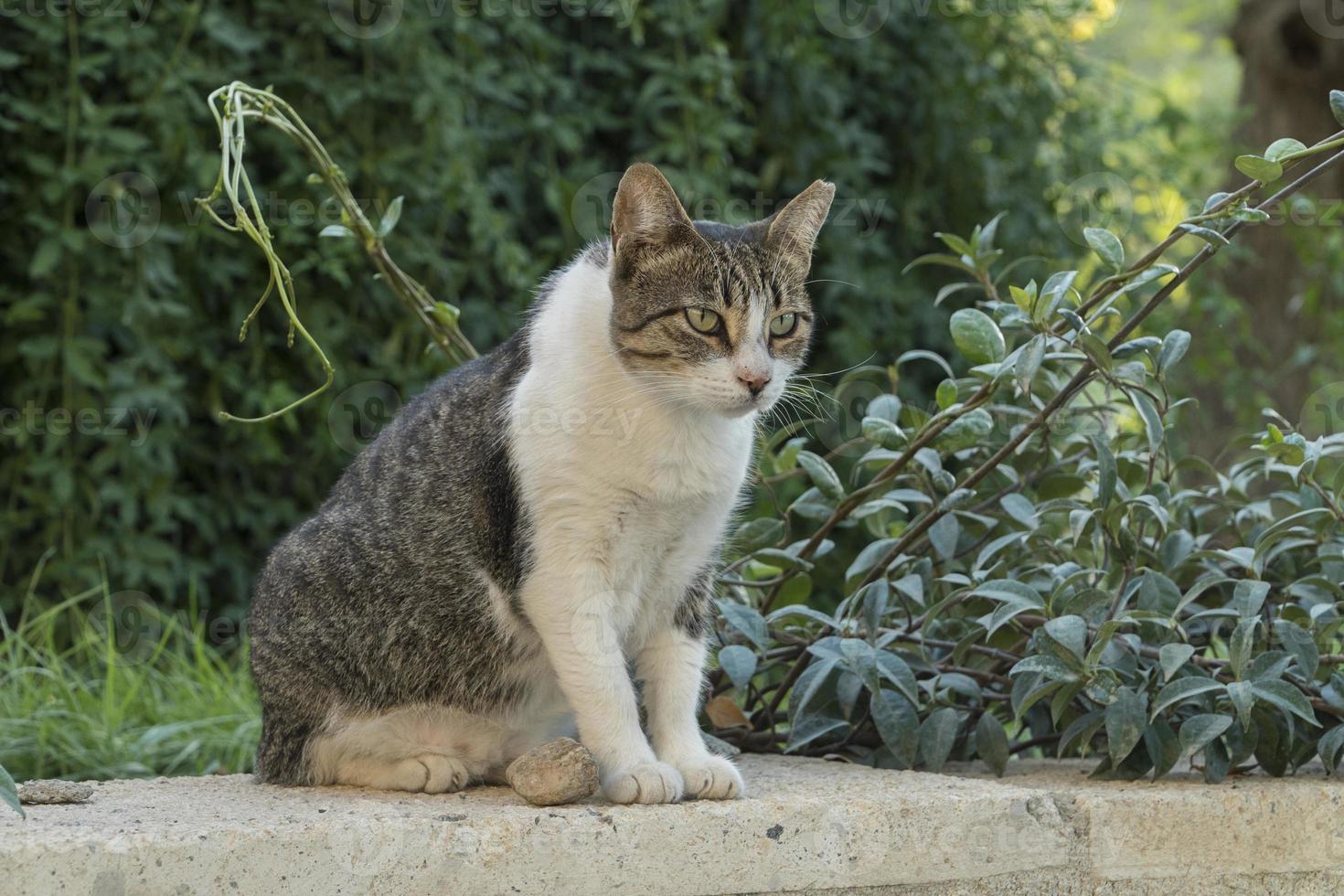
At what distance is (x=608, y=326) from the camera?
2422 millimetres

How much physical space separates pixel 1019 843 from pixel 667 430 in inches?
36.3

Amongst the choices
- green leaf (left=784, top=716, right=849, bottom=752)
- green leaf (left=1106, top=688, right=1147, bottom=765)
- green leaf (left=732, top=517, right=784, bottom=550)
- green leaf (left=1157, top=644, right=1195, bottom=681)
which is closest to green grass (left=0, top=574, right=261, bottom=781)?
green leaf (left=732, top=517, right=784, bottom=550)

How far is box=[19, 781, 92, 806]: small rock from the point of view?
90.4 inches

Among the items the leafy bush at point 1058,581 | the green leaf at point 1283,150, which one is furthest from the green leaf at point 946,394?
the green leaf at point 1283,150

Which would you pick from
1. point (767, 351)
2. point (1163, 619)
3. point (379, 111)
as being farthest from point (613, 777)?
point (379, 111)

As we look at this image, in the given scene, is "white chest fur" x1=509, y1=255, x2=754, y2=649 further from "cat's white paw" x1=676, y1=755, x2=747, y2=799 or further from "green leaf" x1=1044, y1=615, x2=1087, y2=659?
"green leaf" x1=1044, y1=615, x2=1087, y2=659

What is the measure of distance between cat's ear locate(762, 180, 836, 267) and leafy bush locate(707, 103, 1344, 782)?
0.36 meters

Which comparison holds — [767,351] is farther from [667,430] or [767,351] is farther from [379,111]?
[379,111]

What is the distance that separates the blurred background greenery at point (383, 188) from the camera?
3922mm

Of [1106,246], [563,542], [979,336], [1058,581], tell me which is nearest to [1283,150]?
[1106,246]

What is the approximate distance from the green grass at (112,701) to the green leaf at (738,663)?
1.35 m

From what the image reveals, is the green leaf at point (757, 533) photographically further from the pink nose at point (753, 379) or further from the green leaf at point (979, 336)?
the pink nose at point (753, 379)

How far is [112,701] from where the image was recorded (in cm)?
344

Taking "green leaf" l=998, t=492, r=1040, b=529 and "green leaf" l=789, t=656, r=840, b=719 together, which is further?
"green leaf" l=998, t=492, r=1040, b=529
